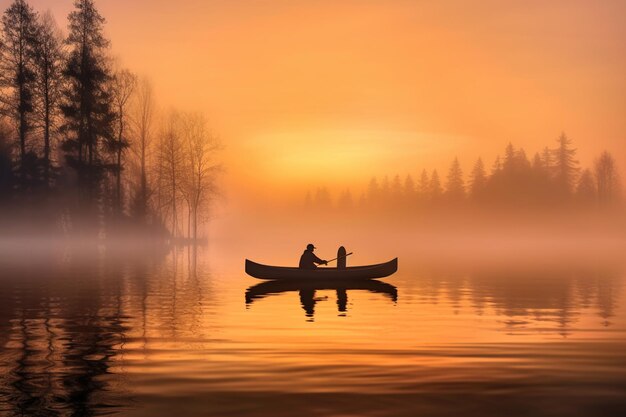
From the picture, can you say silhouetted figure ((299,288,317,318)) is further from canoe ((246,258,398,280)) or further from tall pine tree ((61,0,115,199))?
tall pine tree ((61,0,115,199))

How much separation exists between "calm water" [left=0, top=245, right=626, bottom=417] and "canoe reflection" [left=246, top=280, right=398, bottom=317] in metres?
0.39

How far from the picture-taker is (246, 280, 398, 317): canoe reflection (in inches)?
1098

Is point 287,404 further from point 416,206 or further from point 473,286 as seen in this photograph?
point 416,206

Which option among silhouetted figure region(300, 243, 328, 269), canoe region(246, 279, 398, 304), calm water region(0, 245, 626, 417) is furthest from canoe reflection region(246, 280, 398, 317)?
silhouetted figure region(300, 243, 328, 269)

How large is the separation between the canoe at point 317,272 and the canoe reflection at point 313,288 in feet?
1.32

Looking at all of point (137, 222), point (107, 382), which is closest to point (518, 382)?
point (107, 382)

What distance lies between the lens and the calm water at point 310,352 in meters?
10.4

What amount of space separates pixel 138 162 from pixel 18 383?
2797 inches

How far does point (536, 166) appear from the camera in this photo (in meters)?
140

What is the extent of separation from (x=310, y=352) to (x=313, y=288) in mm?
17652

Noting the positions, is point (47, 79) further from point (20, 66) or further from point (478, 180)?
point (478, 180)

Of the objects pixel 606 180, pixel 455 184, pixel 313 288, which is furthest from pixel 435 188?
pixel 313 288

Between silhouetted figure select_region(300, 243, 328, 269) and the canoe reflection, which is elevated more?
silhouetted figure select_region(300, 243, 328, 269)

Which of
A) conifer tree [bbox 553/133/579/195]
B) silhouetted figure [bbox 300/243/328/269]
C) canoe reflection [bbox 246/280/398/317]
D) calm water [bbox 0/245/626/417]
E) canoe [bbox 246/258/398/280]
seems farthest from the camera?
conifer tree [bbox 553/133/579/195]
